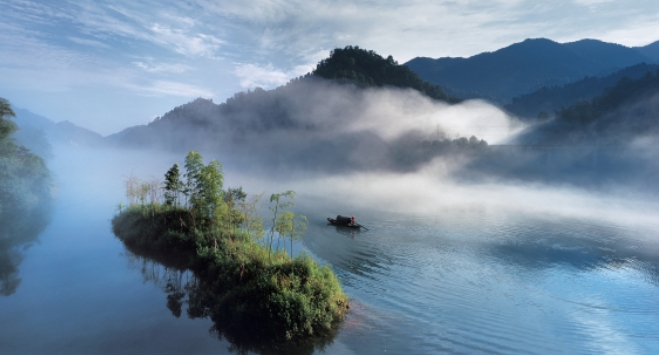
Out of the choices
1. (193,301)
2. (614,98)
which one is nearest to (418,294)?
(193,301)

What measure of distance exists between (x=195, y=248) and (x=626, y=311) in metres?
24.9

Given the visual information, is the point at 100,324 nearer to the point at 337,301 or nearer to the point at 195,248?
the point at 195,248

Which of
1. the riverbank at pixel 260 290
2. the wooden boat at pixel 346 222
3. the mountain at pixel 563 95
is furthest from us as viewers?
the mountain at pixel 563 95

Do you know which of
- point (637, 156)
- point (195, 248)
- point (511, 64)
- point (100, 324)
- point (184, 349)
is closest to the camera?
point (184, 349)

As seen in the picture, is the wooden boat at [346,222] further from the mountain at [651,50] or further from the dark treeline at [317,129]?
the mountain at [651,50]

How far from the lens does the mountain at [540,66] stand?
6629 inches

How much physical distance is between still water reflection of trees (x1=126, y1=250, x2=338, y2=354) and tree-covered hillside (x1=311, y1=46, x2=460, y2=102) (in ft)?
319

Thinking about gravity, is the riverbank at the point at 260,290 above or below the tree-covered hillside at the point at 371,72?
below

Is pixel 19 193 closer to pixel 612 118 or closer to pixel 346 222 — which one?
pixel 346 222

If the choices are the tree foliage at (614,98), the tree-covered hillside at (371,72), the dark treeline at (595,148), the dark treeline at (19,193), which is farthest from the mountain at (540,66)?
the dark treeline at (19,193)

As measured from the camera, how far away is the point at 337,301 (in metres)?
17.3

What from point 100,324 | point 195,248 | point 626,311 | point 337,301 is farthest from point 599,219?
point 100,324

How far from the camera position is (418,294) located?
20.5 metres

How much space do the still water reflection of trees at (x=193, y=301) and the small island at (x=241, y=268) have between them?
3.4 inches
